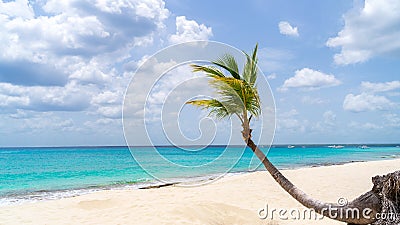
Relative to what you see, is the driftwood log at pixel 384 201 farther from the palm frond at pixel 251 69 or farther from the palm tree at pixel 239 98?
the palm frond at pixel 251 69

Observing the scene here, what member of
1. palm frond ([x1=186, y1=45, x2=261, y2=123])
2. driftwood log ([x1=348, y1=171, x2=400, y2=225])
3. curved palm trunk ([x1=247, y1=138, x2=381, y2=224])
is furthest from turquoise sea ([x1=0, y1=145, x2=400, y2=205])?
driftwood log ([x1=348, y1=171, x2=400, y2=225])

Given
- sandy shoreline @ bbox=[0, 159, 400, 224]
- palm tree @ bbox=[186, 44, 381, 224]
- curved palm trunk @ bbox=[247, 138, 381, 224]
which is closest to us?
curved palm trunk @ bbox=[247, 138, 381, 224]

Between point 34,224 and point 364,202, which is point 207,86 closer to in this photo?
point 364,202

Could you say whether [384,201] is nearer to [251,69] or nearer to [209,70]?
[251,69]

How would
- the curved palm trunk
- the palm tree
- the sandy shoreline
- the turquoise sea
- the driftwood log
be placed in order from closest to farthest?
the driftwood log, the curved palm trunk, the palm tree, the sandy shoreline, the turquoise sea

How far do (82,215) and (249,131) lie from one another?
203 inches

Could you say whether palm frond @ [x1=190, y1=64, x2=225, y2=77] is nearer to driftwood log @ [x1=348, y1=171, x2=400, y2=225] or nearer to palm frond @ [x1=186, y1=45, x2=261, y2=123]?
palm frond @ [x1=186, y1=45, x2=261, y2=123]

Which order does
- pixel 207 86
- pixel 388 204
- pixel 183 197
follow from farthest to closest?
1. pixel 183 197
2. pixel 207 86
3. pixel 388 204

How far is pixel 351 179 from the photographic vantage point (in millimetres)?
16375

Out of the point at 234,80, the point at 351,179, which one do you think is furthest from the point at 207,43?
the point at 351,179

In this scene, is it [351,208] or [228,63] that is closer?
[351,208]

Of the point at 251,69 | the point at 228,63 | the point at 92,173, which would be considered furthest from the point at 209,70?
the point at 92,173

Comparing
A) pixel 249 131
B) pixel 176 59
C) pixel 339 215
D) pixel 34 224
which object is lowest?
pixel 34 224

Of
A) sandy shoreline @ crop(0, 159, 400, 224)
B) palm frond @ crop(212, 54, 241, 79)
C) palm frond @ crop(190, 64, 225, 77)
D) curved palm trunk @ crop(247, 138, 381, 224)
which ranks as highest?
palm frond @ crop(212, 54, 241, 79)
